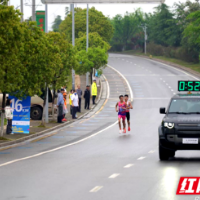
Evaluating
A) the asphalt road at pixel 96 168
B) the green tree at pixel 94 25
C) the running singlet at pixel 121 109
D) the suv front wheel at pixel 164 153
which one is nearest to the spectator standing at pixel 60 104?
the asphalt road at pixel 96 168

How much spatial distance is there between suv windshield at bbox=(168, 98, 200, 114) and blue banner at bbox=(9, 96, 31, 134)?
32.1 feet

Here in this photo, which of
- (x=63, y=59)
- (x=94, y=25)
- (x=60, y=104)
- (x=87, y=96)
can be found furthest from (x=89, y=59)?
(x=94, y=25)

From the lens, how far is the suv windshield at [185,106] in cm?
1656

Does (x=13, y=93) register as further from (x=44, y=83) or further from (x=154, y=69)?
(x=154, y=69)

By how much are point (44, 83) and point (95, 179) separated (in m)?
15.1

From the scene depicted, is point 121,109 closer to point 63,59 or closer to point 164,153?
point 63,59

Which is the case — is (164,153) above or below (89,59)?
below

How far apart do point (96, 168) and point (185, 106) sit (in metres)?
3.92

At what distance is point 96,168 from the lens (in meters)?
14.6

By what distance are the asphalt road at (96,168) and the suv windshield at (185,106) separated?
1.49 meters

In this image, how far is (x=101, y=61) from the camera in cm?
5575

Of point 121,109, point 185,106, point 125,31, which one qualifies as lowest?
point 121,109

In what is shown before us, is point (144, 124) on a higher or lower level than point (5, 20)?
lower

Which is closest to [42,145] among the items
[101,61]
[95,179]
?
[95,179]
